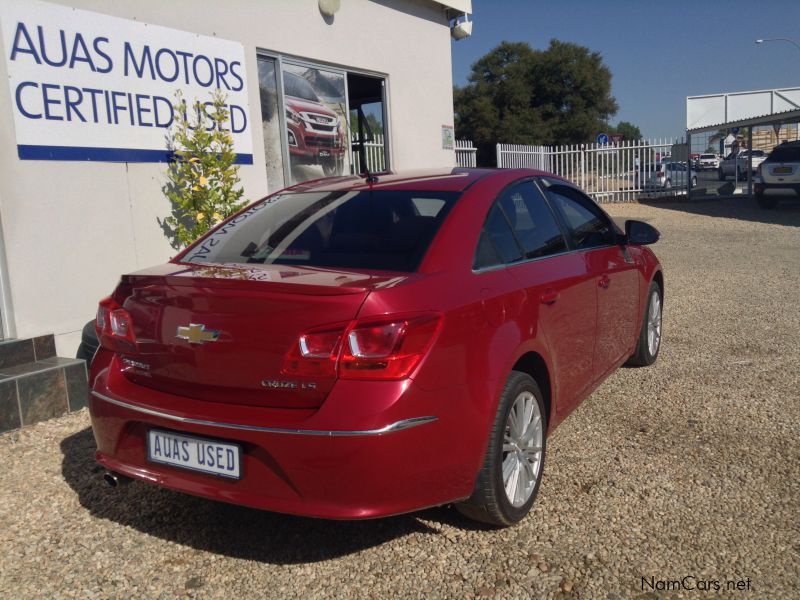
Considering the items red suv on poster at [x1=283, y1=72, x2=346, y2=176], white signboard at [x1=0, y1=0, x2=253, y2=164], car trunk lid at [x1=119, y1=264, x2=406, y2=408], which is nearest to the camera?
car trunk lid at [x1=119, y1=264, x2=406, y2=408]

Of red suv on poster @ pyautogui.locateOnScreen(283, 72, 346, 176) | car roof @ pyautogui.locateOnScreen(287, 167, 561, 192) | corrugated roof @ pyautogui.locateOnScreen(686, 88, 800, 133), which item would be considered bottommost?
car roof @ pyautogui.locateOnScreen(287, 167, 561, 192)

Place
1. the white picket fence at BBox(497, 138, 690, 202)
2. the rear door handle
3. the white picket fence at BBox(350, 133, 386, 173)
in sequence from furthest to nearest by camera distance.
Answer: the white picket fence at BBox(497, 138, 690, 202) → the white picket fence at BBox(350, 133, 386, 173) → the rear door handle

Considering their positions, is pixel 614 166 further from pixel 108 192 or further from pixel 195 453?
pixel 195 453

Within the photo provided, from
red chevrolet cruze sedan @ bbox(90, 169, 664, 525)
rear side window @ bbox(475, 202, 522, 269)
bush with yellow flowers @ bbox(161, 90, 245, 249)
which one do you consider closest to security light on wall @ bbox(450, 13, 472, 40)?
bush with yellow flowers @ bbox(161, 90, 245, 249)

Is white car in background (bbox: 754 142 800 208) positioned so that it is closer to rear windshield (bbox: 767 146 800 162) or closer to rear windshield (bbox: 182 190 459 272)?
rear windshield (bbox: 767 146 800 162)

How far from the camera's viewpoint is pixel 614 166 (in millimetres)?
24625

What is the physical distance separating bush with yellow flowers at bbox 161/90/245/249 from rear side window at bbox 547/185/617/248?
3.20 m

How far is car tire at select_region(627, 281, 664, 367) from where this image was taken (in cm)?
548

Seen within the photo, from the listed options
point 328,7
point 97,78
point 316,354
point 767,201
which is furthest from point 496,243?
point 767,201

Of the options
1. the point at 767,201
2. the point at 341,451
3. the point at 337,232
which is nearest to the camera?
the point at 341,451

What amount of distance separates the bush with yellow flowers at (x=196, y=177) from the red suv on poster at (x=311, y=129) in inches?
58.0

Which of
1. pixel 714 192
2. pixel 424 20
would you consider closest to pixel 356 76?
pixel 424 20

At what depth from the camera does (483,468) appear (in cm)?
293

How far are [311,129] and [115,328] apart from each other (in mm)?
5708
